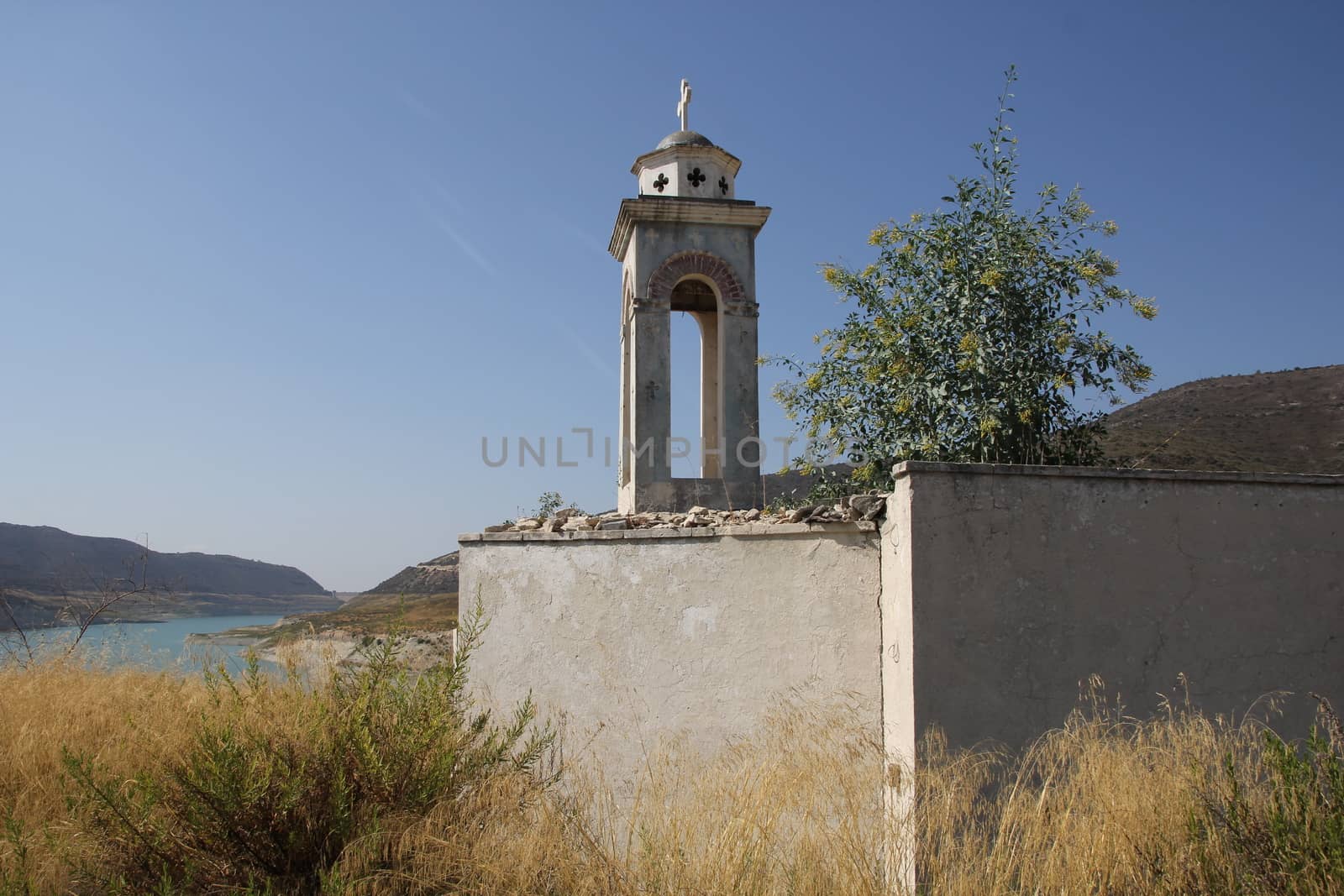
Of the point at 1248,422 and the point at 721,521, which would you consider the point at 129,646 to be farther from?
the point at 1248,422

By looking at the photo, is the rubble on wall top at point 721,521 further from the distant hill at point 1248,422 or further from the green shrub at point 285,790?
the distant hill at point 1248,422

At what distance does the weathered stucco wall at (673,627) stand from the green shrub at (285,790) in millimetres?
1220

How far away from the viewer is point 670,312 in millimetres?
9945

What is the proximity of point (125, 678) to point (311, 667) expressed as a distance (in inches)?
125

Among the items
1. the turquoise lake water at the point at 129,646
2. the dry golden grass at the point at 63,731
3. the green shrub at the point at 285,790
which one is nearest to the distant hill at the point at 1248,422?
the green shrub at the point at 285,790

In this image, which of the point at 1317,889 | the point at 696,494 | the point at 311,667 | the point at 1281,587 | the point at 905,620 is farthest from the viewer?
the point at 696,494

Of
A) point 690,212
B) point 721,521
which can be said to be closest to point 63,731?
point 721,521

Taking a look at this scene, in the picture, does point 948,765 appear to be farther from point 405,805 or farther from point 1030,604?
point 405,805

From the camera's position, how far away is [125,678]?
857cm

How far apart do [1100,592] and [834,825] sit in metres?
2.07

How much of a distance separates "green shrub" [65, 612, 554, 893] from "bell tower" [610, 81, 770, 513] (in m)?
4.24

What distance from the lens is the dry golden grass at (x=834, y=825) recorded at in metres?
4.04

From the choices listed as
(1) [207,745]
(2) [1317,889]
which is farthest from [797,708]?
(1) [207,745]

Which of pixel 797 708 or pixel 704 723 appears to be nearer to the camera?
pixel 797 708
